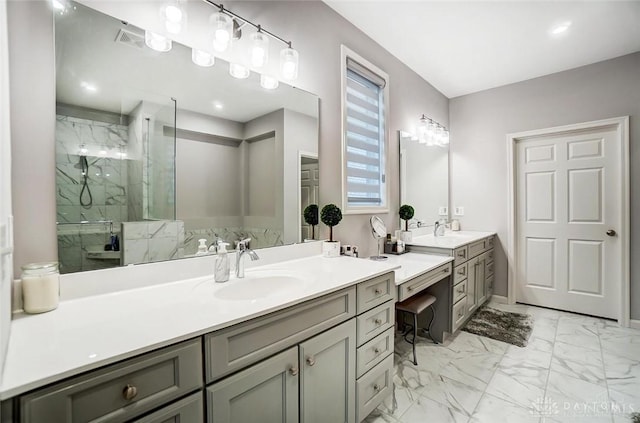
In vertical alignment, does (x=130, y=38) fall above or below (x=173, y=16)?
below

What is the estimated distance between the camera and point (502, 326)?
276cm

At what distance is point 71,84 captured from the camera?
106cm

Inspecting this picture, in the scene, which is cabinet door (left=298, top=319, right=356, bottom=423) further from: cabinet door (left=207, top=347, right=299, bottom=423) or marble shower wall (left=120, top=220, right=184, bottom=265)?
marble shower wall (left=120, top=220, right=184, bottom=265)

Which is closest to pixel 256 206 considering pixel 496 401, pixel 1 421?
pixel 1 421

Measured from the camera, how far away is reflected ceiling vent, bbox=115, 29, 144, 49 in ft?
3.81

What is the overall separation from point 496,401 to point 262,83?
7.91 feet

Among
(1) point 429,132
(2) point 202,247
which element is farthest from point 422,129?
(2) point 202,247

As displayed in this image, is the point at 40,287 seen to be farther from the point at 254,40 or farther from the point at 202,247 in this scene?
the point at 254,40

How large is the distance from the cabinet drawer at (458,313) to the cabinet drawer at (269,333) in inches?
61.0

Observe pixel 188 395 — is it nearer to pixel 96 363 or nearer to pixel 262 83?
pixel 96 363

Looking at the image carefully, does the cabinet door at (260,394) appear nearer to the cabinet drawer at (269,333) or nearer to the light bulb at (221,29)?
the cabinet drawer at (269,333)

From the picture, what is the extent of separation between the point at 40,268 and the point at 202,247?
58cm

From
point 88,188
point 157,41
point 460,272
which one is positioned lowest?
point 460,272

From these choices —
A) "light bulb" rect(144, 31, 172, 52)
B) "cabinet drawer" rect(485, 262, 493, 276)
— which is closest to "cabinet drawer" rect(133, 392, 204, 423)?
"light bulb" rect(144, 31, 172, 52)
